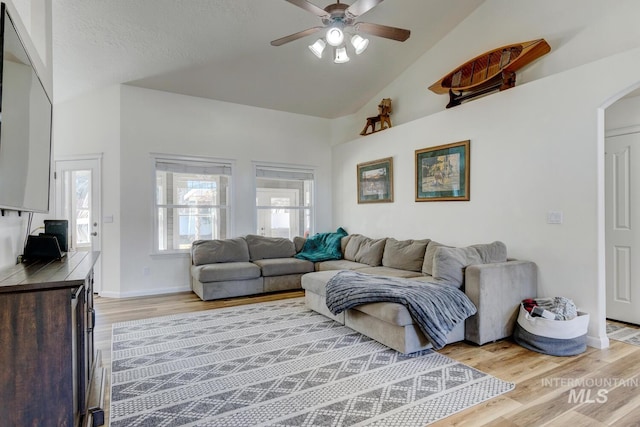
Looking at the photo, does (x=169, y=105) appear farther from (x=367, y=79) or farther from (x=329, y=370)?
(x=329, y=370)

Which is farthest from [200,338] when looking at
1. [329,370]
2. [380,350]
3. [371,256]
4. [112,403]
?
[371,256]

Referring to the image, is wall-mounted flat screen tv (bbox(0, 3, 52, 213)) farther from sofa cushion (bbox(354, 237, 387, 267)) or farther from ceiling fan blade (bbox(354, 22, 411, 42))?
sofa cushion (bbox(354, 237, 387, 267))

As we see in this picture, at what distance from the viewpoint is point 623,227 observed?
3.70m

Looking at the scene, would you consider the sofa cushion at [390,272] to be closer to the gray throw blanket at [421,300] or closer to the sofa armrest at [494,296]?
the gray throw blanket at [421,300]

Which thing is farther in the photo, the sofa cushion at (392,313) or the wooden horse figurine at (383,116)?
the wooden horse figurine at (383,116)

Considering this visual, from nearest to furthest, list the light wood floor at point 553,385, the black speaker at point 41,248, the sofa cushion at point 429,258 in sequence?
the light wood floor at point 553,385 < the black speaker at point 41,248 < the sofa cushion at point 429,258

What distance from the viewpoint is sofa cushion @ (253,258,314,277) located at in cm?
501

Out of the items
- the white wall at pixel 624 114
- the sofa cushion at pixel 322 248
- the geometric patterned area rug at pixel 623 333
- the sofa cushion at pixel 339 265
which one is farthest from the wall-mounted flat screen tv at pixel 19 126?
the white wall at pixel 624 114

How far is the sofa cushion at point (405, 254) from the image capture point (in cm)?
432

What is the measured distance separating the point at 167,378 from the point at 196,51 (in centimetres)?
365

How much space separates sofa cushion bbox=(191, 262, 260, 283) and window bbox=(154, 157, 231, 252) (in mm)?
626

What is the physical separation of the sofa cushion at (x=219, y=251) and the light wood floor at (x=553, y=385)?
5.18 feet

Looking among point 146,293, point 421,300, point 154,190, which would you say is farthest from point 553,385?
point 154,190

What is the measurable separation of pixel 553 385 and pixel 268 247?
4.05m
